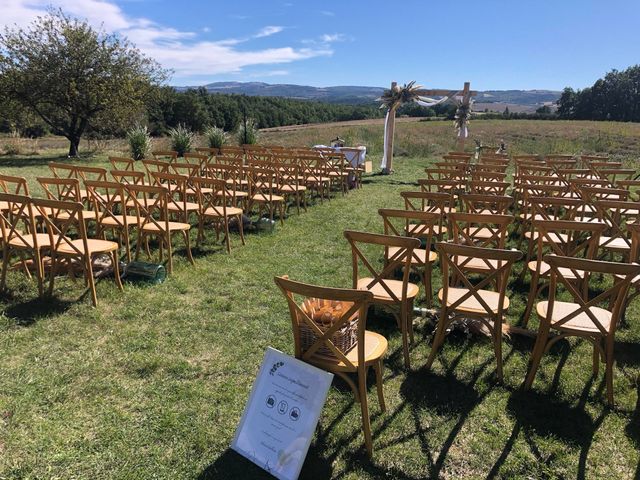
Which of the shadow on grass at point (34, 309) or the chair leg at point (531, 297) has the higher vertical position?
the chair leg at point (531, 297)

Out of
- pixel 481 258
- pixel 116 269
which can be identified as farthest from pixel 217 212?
pixel 481 258

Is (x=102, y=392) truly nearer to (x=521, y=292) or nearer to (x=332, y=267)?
(x=332, y=267)

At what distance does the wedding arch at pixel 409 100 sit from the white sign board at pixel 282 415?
11.2 metres

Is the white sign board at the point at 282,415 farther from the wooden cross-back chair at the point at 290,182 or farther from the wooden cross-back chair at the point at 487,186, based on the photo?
the wooden cross-back chair at the point at 290,182

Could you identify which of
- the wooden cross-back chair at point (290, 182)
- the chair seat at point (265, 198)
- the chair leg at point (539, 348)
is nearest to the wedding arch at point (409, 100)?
the wooden cross-back chair at point (290, 182)

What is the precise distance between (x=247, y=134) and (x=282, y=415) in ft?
46.0

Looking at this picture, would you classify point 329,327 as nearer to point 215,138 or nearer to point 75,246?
point 75,246

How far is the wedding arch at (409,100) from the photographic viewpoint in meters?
12.9

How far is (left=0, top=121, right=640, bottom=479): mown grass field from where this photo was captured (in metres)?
2.32

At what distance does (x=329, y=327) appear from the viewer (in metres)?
2.41

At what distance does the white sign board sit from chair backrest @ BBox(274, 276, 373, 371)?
0.12 meters

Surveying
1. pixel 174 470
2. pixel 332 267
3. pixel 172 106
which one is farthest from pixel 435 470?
pixel 172 106

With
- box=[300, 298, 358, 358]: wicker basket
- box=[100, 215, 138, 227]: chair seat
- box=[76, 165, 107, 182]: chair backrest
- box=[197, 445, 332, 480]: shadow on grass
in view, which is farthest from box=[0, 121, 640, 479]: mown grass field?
box=[76, 165, 107, 182]: chair backrest

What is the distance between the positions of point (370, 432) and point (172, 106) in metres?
46.5
